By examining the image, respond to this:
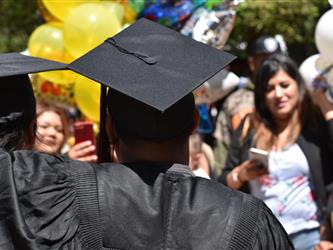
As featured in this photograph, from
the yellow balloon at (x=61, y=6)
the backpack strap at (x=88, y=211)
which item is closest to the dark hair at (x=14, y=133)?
the backpack strap at (x=88, y=211)

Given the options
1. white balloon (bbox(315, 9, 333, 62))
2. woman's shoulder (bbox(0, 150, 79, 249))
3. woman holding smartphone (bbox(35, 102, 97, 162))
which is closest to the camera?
woman's shoulder (bbox(0, 150, 79, 249))

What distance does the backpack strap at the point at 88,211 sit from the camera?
238 centimetres

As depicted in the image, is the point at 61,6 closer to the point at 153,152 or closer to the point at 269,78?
the point at 269,78

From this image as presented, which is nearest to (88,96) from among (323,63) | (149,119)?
(323,63)

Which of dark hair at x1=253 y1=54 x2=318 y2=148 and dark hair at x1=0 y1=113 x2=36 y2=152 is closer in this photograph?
dark hair at x1=0 y1=113 x2=36 y2=152

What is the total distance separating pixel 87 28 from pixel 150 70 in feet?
7.43

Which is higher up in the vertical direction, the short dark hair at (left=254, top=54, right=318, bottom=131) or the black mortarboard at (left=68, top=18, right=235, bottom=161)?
the black mortarboard at (left=68, top=18, right=235, bottom=161)

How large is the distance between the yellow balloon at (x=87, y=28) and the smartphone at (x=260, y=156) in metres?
1.15

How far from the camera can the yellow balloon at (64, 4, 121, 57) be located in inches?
189

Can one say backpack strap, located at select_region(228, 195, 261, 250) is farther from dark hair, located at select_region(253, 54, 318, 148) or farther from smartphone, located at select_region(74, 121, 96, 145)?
dark hair, located at select_region(253, 54, 318, 148)

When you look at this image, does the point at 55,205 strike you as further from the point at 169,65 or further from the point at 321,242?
the point at 321,242

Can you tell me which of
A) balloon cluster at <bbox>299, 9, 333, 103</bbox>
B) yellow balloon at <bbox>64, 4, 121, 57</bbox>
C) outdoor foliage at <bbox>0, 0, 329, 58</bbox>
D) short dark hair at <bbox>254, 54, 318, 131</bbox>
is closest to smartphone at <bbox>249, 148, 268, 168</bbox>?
short dark hair at <bbox>254, 54, 318, 131</bbox>

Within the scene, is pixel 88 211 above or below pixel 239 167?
above

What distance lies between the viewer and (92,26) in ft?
15.7
